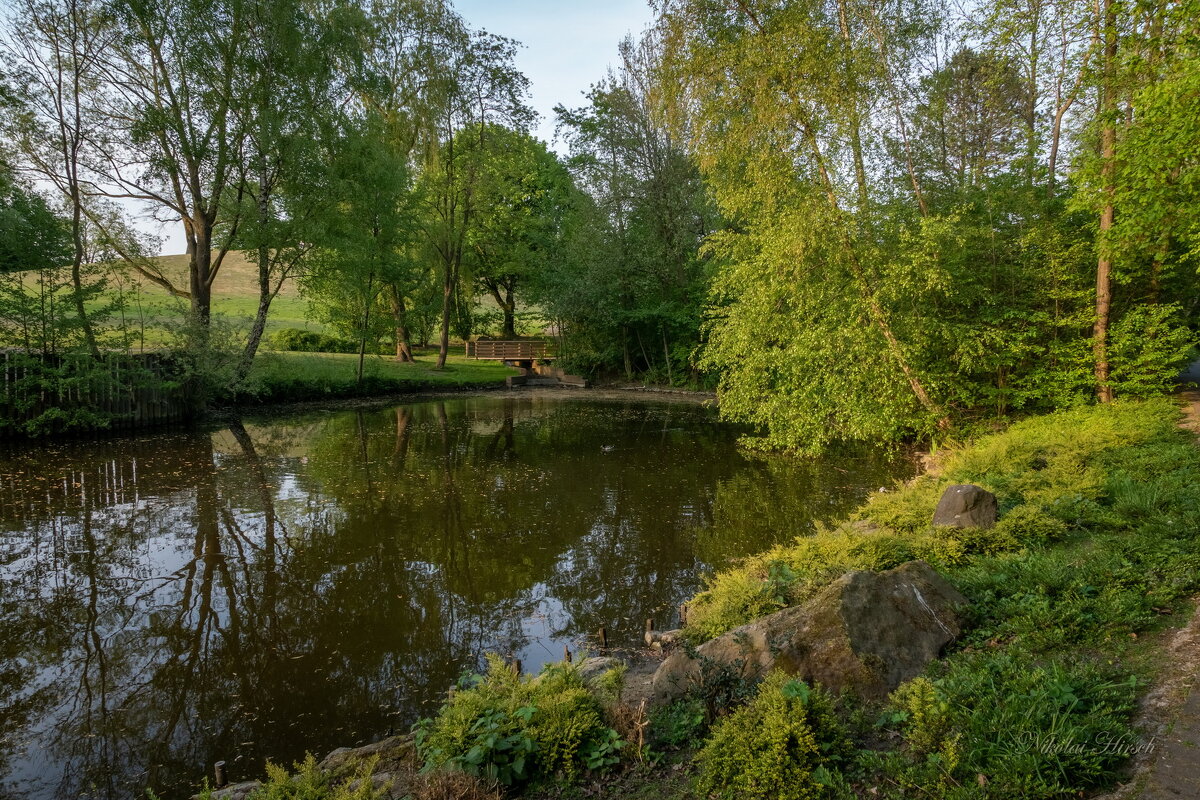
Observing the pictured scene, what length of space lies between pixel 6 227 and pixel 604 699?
56.2 ft

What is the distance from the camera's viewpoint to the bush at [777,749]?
3.27 m

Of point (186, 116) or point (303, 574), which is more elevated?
point (186, 116)

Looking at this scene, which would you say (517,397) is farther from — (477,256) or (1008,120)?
(1008,120)

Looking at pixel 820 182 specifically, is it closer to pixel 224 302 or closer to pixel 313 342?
pixel 313 342

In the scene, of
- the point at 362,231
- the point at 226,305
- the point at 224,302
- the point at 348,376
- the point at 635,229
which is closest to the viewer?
the point at 362,231

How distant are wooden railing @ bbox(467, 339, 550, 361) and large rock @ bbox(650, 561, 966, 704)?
32593 millimetres

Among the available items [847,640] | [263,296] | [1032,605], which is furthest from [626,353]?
[847,640]

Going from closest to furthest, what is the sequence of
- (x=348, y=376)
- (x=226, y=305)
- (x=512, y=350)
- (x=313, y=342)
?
1. (x=348, y=376)
2. (x=313, y=342)
3. (x=512, y=350)
4. (x=226, y=305)

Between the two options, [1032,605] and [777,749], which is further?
[1032,605]

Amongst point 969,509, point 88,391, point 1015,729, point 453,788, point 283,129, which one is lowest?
point 453,788

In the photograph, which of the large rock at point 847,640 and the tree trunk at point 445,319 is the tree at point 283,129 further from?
the large rock at point 847,640

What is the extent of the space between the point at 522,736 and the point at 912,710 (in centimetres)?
226

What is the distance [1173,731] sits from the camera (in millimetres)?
3195

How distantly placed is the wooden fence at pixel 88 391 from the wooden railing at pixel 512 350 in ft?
66.4
